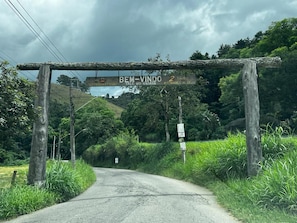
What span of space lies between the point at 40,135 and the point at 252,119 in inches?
301

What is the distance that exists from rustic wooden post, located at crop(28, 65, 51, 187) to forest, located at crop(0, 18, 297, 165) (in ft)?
2.25

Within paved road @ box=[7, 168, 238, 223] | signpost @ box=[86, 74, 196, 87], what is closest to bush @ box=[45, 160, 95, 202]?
paved road @ box=[7, 168, 238, 223]

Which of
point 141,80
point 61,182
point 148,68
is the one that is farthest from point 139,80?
point 61,182

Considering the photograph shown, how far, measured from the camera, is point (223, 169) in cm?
1408

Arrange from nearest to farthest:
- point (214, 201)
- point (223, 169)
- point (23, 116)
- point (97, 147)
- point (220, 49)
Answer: point (23, 116) → point (214, 201) → point (223, 169) → point (97, 147) → point (220, 49)

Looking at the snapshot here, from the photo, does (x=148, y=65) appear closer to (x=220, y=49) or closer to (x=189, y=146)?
(x=189, y=146)

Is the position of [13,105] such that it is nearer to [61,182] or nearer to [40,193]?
[40,193]

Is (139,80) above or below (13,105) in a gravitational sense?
above

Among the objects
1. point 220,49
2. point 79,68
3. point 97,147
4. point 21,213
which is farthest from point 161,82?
point 220,49

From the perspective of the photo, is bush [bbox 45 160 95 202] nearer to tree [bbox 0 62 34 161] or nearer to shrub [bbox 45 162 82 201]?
shrub [bbox 45 162 82 201]

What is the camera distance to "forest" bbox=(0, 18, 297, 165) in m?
9.76

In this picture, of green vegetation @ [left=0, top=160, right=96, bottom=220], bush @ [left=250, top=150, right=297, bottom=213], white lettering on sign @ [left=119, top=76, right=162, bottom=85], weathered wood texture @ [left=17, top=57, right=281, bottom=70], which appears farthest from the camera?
white lettering on sign @ [left=119, top=76, right=162, bottom=85]

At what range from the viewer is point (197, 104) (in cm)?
3472

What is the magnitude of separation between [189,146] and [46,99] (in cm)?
1473
